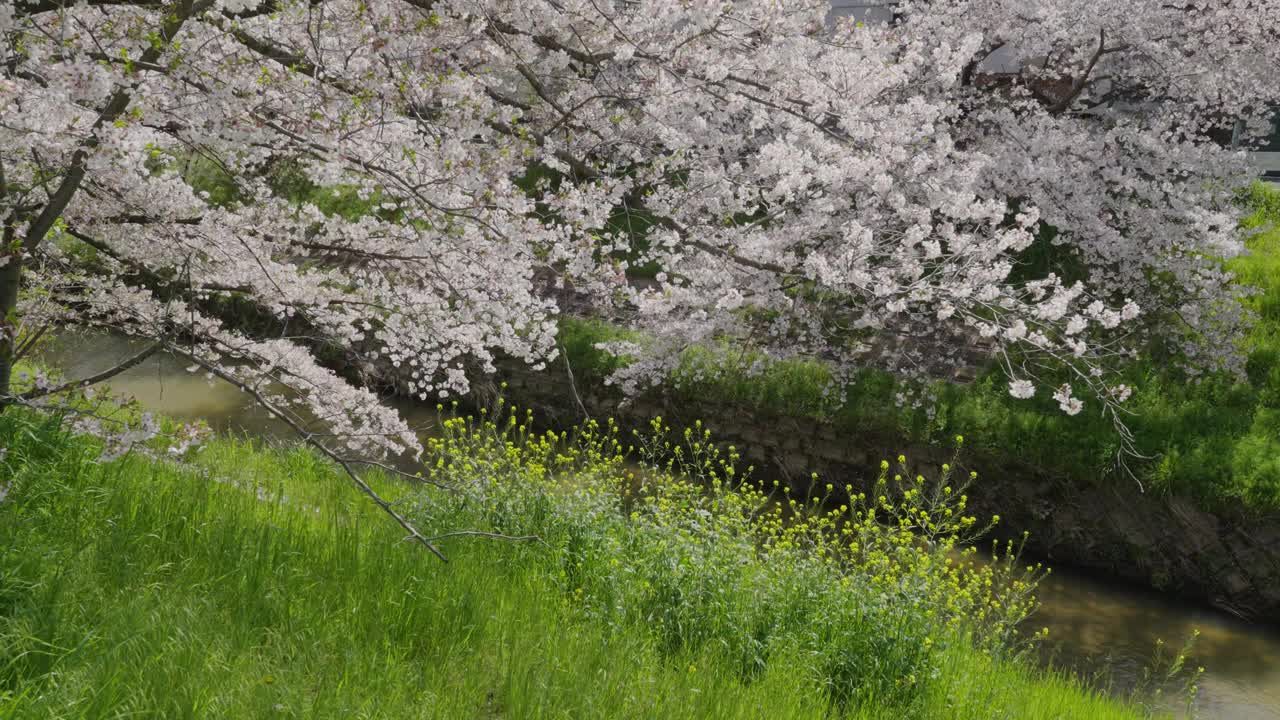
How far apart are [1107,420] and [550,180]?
6572mm

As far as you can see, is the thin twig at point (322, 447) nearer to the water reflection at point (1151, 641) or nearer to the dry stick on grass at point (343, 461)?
the dry stick on grass at point (343, 461)

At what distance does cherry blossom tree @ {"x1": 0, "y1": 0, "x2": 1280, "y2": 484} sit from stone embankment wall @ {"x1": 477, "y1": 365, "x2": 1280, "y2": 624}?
3.20 feet

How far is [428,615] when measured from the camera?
3410mm

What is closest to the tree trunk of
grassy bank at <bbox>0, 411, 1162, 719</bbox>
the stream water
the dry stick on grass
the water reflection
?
grassy bank at <bbox>0, 411, 1162, 719</bbox>

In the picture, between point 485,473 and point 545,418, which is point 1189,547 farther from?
point 545,418

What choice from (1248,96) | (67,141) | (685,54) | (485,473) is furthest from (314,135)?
(1248,96)

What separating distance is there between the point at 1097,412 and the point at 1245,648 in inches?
104

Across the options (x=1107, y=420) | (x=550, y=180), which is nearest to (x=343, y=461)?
(x=550, y=180)

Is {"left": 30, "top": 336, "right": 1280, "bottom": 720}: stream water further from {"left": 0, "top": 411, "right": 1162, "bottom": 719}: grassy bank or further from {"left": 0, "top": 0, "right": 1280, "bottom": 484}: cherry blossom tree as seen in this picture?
{"left": 0, "top": 411, "right": 1162, "bottom": 719}: grassy bank

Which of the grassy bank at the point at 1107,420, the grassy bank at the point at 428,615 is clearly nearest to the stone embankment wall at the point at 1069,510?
the grassy bank at the point at 1107,420

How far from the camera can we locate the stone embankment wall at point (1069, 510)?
8.04 metres

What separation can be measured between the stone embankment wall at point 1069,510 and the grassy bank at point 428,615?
8.62 ft

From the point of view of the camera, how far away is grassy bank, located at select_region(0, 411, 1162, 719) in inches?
102

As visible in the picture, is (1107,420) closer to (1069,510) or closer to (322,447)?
(1069,510)
